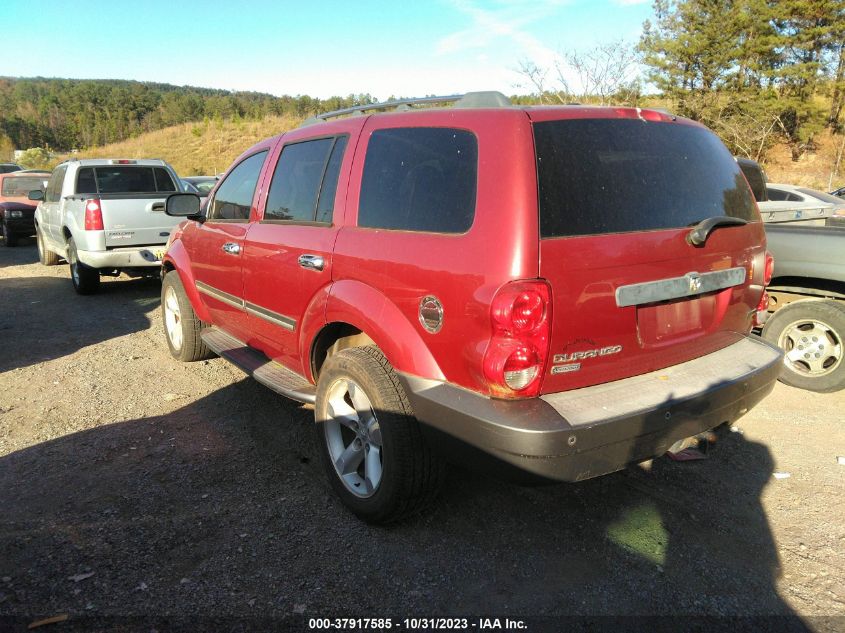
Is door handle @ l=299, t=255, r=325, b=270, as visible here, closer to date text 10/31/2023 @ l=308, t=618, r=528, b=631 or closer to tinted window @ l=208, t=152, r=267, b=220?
tinted window @ l=208, t=152, r=267, b=220

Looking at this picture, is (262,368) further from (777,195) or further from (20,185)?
(20,185)

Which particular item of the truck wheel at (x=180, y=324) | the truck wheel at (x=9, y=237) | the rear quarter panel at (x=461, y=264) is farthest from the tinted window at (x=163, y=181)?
the truck wheel at (x=9, y=237)

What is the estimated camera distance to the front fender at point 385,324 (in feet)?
8.45

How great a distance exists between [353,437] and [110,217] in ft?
21.1

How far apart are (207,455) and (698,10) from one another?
3771 cm

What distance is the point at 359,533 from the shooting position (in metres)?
2.96

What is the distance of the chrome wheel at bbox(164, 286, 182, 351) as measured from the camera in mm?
5488

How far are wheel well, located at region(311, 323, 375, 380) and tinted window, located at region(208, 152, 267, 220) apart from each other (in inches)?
51.3

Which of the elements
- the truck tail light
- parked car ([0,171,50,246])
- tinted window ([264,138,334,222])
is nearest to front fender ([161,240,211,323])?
tinted window ([264,138,334,222])

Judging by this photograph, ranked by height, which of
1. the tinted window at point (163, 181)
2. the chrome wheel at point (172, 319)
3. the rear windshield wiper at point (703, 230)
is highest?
the rear windshield wiper at point (703, 230)

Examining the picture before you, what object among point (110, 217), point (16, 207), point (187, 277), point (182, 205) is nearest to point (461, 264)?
point (182, 205)

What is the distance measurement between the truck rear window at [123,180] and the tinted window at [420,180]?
23.5 ft

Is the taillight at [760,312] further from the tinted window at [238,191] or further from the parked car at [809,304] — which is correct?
the tinted window at [238,191]

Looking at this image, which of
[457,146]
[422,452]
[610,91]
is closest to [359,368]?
[422,452]
